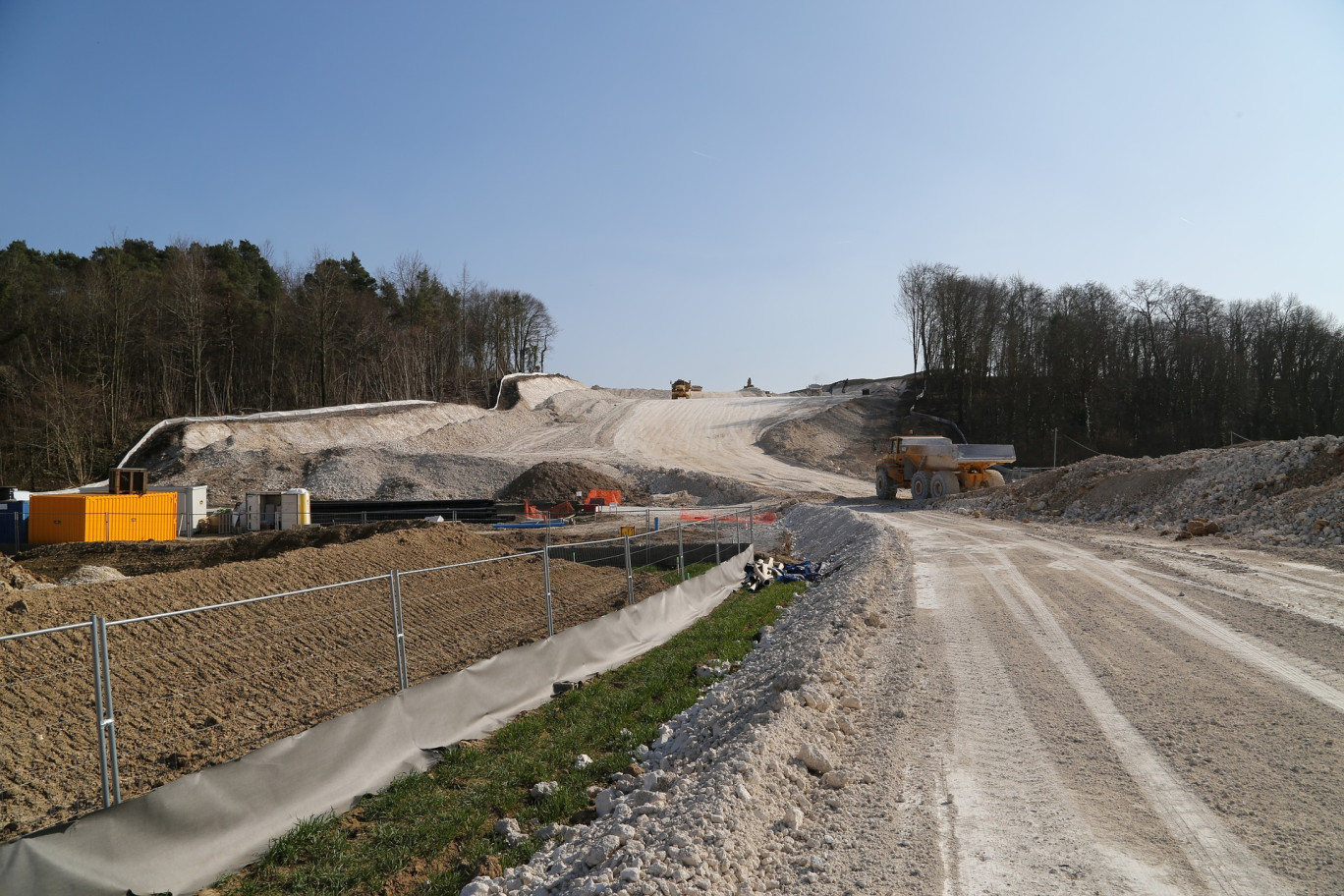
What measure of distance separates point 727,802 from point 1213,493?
21.4m

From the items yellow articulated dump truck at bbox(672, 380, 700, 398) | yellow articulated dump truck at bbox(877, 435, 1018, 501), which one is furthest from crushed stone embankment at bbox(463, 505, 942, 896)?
yellow articulated dump truck at bbox(672, 380, 700, 398)

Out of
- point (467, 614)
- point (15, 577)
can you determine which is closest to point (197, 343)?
point (15, 577)

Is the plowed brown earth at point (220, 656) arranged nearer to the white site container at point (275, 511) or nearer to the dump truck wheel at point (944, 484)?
the white site container at point (275, 511)

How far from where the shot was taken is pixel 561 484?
120ft

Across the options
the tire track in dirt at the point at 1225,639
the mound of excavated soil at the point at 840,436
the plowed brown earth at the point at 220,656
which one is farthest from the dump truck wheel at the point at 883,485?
the plowed brown earth at the point at 220,656

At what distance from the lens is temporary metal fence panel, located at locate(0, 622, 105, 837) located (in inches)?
204

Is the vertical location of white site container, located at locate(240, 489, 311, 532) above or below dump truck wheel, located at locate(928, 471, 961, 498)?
below

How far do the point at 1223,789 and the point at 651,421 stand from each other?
176 ft

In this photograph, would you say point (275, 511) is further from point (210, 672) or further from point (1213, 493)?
point (1213, 493)

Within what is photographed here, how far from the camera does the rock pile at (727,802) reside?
12.4 ft

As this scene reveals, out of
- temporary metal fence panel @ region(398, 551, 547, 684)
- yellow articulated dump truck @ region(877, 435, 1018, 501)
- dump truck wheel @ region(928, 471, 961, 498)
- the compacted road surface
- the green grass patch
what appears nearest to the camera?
the compacted road surface

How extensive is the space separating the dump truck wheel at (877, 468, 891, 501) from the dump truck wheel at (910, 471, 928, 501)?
153 cm

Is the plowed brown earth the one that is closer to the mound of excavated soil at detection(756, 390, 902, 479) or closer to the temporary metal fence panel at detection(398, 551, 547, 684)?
the temporary metal fence panel at detection(398, 551, 547, 684)

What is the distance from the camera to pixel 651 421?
57.8 m
